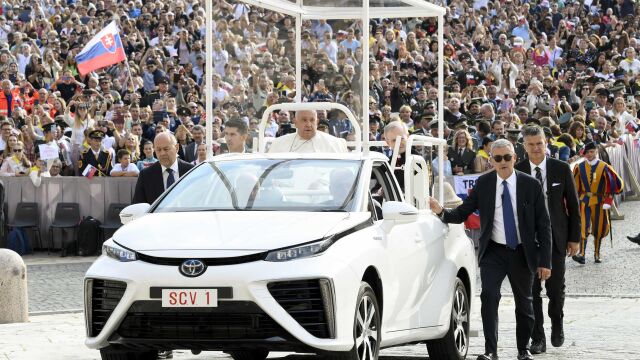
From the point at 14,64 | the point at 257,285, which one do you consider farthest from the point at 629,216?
the point at 257,285

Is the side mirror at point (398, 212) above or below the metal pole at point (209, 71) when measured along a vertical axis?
below

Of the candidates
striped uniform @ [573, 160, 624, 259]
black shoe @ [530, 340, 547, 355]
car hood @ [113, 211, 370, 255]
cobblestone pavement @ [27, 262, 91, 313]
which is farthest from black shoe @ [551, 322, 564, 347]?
striped uniform @ [573, 160, 624, 259]

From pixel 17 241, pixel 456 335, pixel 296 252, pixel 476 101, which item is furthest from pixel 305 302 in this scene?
pixel 476 101

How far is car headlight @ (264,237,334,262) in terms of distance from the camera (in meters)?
9.22

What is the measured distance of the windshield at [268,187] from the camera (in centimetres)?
1031

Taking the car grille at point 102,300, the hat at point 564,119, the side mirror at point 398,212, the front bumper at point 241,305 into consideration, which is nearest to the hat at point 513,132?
the hat at point 564,119

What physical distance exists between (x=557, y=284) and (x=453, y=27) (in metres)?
24.6

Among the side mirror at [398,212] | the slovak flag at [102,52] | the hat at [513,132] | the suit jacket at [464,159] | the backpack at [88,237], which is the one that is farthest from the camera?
the slovak flag at [102,52]

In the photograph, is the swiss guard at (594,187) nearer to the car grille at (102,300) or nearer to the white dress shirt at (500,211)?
the white dress shirt at (500,211)

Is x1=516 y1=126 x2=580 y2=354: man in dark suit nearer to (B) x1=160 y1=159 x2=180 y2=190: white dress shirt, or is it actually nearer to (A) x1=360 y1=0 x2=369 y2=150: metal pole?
(A) x1=360 y1=0 x2=369 y2=150: metal pole

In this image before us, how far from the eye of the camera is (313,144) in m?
12.8

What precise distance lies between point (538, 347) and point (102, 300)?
4.55 metres

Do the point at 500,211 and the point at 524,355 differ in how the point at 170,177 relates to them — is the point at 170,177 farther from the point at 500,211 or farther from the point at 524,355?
the point at 524,355

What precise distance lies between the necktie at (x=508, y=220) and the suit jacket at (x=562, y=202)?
41.7 inches
